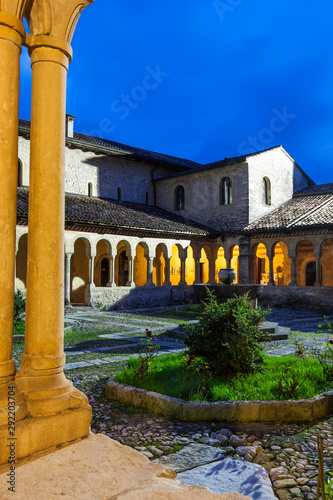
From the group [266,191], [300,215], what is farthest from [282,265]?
[300,215]

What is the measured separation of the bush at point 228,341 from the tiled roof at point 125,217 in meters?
10.3

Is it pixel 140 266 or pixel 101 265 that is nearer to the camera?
pixel 101 265

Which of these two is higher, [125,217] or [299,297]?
[125,217]

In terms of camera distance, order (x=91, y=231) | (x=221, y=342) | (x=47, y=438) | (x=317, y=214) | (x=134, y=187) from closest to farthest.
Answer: (x=47, y=438), (x=221, y=342), (x=91, y=231), (x=317, y=214), (x=134, y=187)

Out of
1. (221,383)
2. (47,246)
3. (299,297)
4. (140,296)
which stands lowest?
(221,383)

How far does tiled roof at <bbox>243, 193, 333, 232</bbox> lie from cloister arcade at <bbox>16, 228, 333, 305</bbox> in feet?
2.41

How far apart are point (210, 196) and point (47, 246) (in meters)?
19.5

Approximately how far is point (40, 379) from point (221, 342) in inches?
104

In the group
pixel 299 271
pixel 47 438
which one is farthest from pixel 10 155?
pixel 299 271

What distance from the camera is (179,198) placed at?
23.6 m

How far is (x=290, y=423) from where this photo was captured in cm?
397

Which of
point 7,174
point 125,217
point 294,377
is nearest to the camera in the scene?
point 7,174

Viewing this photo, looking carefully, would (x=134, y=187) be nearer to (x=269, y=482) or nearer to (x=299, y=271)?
(x=299, y=271)

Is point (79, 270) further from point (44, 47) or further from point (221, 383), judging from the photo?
point (44, 47)
